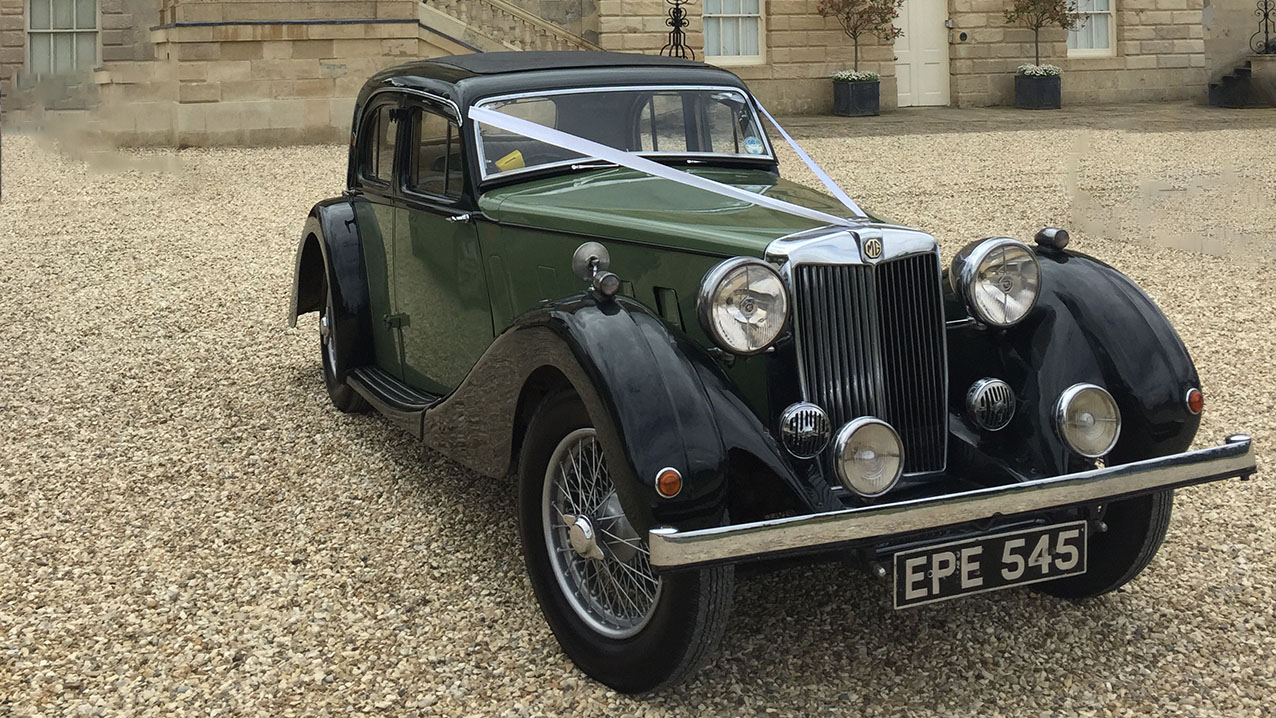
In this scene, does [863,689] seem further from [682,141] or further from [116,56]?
[116,56]

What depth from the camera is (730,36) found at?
19062 mm

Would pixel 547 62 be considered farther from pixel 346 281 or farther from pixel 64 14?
pixel 64 14

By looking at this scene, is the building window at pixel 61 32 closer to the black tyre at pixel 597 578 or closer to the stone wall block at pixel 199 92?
the stone wall block at pixel 199 92

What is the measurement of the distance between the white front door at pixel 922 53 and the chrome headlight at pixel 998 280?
17129mm

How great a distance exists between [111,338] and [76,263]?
2.41 metres

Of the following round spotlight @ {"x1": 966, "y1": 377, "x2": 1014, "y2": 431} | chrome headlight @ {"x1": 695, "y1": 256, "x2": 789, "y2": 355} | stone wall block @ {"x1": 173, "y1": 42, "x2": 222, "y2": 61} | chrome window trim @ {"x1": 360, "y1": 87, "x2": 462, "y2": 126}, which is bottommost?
round spotlight @ {"x1": 966, "y1": 377, "x2": 1014, "y2": 431}

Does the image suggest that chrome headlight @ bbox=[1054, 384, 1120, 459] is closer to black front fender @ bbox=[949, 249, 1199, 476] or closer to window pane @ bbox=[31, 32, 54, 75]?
black front fender @ bbox=[949, 249, 1199, 476]

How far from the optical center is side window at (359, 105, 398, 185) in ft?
15.5

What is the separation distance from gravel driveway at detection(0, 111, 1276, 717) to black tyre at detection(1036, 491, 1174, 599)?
0.07 m

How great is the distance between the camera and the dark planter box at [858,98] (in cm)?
1805

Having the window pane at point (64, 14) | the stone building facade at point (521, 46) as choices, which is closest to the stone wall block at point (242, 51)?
the stone building facade at point (521, 46)

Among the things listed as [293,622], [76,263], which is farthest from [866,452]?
[76,263]

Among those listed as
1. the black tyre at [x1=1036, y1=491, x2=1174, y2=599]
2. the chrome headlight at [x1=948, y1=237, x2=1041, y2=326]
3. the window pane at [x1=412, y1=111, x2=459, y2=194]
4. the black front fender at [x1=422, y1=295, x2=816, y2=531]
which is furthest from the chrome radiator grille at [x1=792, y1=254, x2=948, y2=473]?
the window pane at [x1=412, y1=111, x2=459, y2=194]

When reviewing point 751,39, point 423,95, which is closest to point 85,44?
point 751,39
